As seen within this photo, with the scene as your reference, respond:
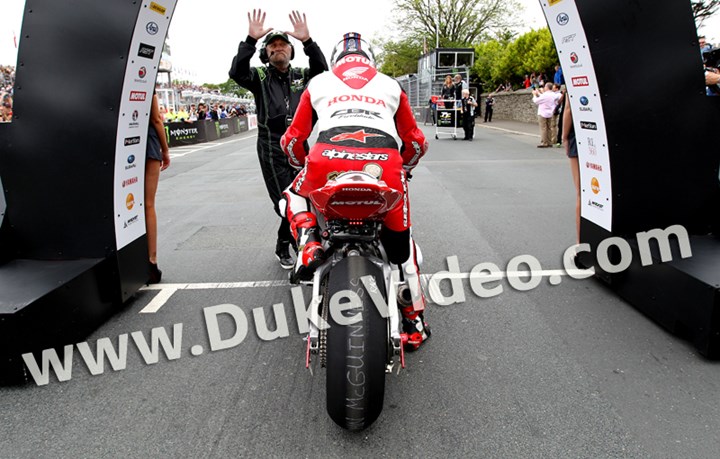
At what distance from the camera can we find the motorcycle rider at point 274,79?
13.5ft

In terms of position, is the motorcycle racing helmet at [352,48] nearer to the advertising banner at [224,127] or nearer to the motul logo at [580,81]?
the motul logo at [580,81]

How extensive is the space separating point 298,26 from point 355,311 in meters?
2.59

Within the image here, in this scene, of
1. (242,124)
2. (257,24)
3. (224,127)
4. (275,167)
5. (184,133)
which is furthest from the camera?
(242,124)

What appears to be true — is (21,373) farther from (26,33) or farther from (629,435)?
(629,435)

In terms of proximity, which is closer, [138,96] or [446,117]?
[138,96]

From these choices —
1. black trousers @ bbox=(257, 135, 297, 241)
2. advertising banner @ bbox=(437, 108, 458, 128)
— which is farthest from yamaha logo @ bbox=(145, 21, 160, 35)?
advertising banner @ bbox=(437, 108, 458, 128)

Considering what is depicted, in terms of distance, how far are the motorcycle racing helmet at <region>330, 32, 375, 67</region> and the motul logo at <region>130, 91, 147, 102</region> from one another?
5.17 ft

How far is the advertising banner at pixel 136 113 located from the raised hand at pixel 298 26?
0.90 meters

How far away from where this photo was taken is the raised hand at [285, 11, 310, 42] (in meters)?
3.99

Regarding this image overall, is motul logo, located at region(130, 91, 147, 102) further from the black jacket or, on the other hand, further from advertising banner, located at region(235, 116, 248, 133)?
advertising banner, located at region(235, 116, 248, 133)

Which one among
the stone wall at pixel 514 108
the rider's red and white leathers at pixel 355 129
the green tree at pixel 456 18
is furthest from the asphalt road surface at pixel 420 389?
the green tree at pixel 456 18

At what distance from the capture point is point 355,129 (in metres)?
2.74

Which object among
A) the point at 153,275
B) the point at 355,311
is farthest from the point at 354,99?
the point at 153,275

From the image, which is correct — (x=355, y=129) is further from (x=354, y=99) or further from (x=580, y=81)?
(x=580, y=81)
